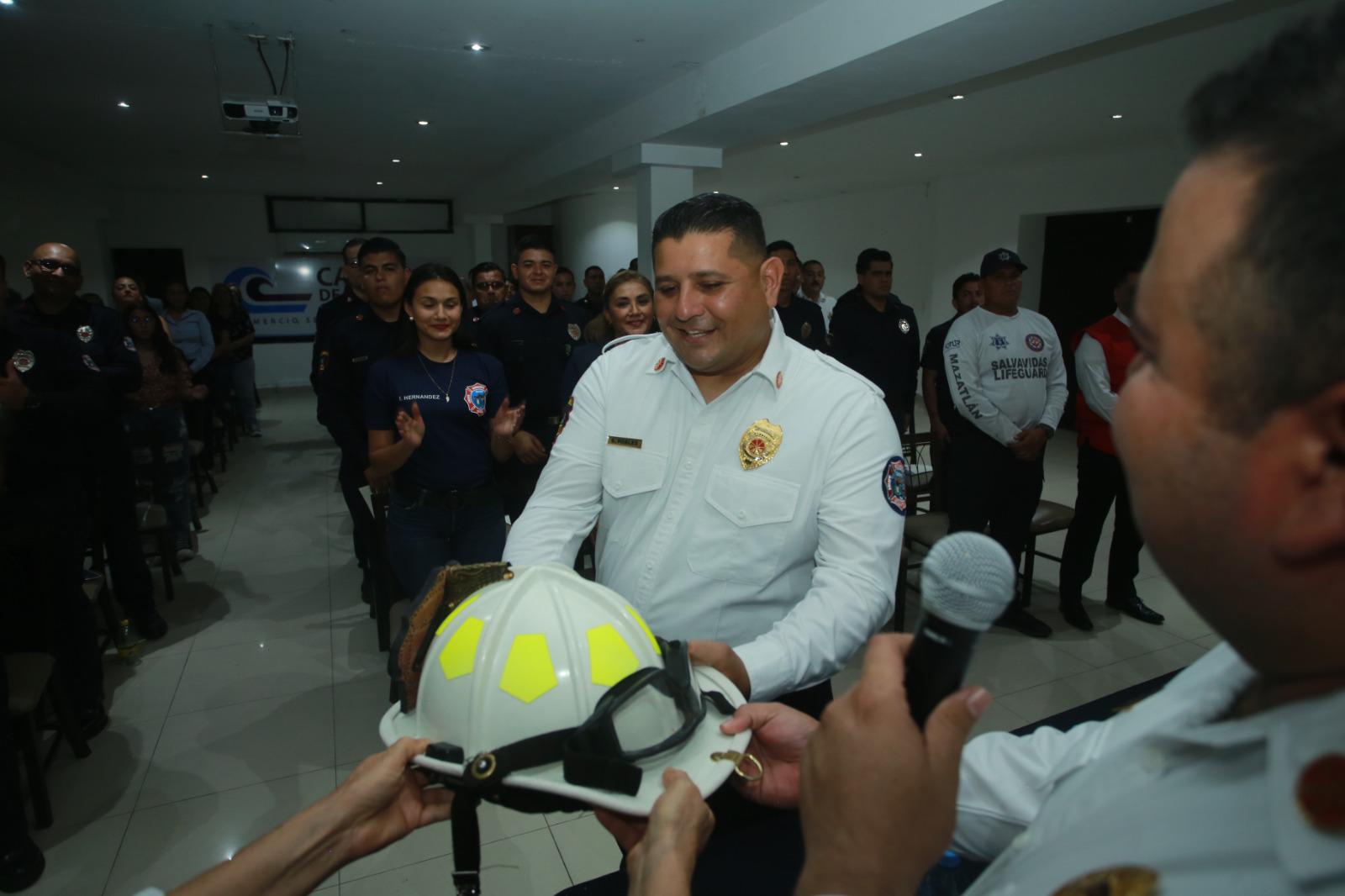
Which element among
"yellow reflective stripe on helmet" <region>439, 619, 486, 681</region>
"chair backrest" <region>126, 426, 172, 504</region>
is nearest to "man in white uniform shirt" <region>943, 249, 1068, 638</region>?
"yellow reflective stripe on helmet" <region>439, 619, 486, 681</region>

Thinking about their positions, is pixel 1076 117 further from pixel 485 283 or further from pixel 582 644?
pixel 582 644

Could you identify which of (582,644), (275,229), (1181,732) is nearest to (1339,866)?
(1181,732)

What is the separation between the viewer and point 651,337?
6.07 feet

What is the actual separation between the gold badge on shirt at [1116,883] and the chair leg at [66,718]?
10.4 ft

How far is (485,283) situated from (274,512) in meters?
2.60

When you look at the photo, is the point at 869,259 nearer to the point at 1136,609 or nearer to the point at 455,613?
the point at 1136,609

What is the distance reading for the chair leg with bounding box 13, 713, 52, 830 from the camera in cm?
234

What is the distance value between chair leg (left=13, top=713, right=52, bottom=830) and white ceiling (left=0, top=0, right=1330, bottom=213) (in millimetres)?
4233

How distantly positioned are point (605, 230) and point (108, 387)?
35.2ft

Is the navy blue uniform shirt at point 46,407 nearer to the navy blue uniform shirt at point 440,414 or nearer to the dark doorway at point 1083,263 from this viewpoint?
the navy blue uniform shirt at point 440,414

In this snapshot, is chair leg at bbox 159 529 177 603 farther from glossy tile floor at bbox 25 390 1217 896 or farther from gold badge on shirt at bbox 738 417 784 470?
gold badge on shirt at bbox 738 417 784 470

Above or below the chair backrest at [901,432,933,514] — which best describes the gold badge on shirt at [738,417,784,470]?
above

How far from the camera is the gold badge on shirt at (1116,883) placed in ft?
1.54

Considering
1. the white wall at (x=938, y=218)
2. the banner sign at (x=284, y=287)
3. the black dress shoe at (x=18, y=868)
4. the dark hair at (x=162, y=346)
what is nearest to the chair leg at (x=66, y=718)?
the black dress shoe at (x=18, y=868)
